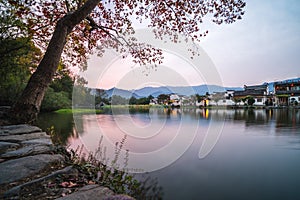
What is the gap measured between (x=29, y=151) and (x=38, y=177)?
68 cm

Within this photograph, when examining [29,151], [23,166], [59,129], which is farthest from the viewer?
[59,129]

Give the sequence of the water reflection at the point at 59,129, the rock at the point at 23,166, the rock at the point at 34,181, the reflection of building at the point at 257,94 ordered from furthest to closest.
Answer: the reflection of building at the point at 257,94
the water reflection at the point at 59,129
the rock at the point at 23,166
the rock at the point at 34,181

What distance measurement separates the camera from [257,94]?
136 feet

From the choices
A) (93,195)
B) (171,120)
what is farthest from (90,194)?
(171,120)

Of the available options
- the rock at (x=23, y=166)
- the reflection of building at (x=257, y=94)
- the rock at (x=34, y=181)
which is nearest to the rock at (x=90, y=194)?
the rock at (x=34, y=181)

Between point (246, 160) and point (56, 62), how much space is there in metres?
5.23

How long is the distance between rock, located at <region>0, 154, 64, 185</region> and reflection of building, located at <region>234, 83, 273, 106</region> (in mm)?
41633

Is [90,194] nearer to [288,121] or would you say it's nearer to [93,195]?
[93,195]

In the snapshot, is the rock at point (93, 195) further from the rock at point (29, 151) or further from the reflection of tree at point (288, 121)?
the reflection of tree at point (288, 121)

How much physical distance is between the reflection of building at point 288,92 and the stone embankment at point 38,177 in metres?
41.0

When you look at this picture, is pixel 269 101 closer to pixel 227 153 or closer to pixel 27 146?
pixel 227 153

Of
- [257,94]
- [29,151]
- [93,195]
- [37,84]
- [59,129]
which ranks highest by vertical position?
[257,94]

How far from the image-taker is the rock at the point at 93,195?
121cm

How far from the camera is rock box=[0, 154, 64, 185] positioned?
4.63ft
